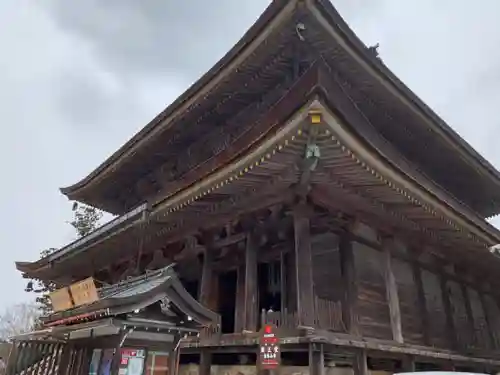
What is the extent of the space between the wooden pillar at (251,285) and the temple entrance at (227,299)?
1.61 meters

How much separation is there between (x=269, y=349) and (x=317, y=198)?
2.63 m

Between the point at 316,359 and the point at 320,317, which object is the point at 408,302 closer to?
the point at 320,317

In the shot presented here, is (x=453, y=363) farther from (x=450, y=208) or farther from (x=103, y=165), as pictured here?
(x=103, y=165)

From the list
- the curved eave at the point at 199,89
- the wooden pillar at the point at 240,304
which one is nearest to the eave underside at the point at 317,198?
the wooden pillar at the point at 240,304

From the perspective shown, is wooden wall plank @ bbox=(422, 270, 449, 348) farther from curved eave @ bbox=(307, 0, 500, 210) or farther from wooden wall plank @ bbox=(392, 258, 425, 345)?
curved eave @ bbox=(307, 0, 500, 210)

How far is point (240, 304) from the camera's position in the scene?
303 inches

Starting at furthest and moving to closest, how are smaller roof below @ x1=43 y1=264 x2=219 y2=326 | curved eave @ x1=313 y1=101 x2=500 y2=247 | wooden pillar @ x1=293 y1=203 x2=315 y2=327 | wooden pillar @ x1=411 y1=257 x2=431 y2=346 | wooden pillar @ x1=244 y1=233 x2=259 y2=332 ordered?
wooden pillar @ x1=411 y1=257 x2=431 y2=346 → wooden pillar @ x1=244 y1=233 x2=259 y2=332 → wooden pillar @ x1=293 y1=203 x2=315 y2=327 → curved eave @ x1=313 y1=101 x2=500 y2=247 → smaller roof below @ x1=43 y1=264 x2=219 y2=326

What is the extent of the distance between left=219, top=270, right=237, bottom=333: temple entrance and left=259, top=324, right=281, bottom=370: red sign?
2.98m

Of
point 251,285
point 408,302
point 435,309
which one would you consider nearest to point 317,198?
point 251,285

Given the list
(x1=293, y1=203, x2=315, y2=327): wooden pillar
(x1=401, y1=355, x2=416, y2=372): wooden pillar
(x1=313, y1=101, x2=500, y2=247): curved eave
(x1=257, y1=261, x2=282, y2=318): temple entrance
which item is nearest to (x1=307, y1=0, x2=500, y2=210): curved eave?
(x1=313, y1=101, x2=500, y2=247): curved eave

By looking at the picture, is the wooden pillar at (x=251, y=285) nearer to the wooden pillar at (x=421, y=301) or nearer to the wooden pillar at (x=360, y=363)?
the wooden pillar at (x=360, y=363)

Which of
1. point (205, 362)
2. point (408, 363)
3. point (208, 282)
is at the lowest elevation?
point (205, 362)

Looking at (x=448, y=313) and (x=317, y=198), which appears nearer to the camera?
(x=317, y=198)

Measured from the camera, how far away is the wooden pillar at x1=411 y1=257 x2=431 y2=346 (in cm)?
884
